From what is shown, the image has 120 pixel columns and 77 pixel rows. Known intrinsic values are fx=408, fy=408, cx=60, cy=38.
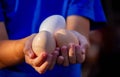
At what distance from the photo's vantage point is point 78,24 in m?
1.06

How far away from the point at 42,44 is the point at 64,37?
0.06m

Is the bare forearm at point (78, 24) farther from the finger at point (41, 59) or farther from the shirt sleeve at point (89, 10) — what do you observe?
the finger at point (41, 59)

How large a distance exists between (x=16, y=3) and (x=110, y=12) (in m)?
1.24

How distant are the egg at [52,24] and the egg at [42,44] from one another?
5 centimetres

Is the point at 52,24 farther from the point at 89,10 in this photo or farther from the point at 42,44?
the point at 89,10

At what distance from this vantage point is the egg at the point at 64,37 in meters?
0.89

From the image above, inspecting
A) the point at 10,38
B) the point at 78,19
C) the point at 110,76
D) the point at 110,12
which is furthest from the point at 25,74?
the point at 110,12

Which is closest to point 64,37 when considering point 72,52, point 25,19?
point 72,52

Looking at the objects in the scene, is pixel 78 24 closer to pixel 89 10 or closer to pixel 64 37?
pixel 89 10

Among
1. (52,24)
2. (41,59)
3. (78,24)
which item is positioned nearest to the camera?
(41,59)

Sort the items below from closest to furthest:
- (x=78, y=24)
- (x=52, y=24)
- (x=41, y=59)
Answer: (x=41, y=59)
(x=52, y=24)
(x=78, y=24)

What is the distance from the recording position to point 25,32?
101cm

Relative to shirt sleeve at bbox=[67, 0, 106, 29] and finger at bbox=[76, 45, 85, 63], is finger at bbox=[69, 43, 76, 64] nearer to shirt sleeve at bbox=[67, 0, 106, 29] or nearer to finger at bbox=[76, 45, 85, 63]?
finger at bbox=[76, 45, 85, 63]

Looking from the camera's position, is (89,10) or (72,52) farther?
(89,10)
